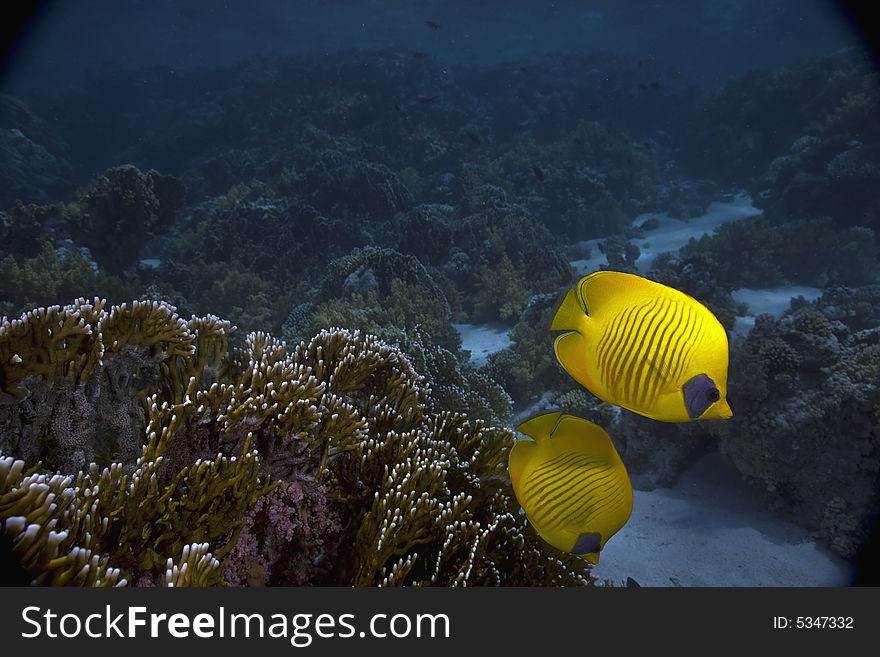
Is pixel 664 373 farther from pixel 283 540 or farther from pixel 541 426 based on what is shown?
pixel 283 540

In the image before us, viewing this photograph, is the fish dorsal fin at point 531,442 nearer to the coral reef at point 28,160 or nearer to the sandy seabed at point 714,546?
the sandy seabed at point 714,546

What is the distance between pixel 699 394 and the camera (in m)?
1.53

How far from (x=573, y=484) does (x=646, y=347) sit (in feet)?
2.78

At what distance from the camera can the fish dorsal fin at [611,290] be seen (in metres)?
1.64

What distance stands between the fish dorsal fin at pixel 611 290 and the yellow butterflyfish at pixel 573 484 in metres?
0.70

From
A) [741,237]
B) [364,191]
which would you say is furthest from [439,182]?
[741,237]

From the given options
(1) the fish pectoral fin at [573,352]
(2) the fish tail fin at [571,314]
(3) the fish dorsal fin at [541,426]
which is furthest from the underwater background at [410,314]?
(2) the fish tail fin at [571,314]

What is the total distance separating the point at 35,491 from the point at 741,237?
16186 millimetres

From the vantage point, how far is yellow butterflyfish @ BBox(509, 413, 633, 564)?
82.5 inches

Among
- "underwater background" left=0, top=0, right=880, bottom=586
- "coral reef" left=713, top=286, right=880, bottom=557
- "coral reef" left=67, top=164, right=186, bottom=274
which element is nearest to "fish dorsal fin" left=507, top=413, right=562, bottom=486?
"underwater background" left=0, top=0, right=880, bottom=586

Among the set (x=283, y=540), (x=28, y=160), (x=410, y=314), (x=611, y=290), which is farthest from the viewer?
(x=28, y=160)

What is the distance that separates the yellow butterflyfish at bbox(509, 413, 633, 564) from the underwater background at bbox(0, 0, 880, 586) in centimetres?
74

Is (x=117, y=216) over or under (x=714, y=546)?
over

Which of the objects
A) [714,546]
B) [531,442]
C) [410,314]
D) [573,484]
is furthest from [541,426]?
[410,314]
